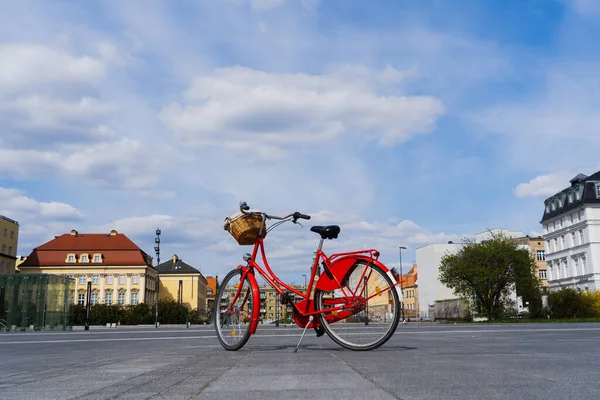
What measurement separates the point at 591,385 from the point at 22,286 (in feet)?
116

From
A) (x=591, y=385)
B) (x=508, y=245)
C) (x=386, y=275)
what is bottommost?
(x=591, y=385)

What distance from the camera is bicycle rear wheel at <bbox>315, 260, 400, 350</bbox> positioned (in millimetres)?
6996

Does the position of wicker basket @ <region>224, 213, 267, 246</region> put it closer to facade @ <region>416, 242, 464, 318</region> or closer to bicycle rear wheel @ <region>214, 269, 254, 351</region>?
bicycle rear wheel @ <region>214, 269, 254, 351</region>

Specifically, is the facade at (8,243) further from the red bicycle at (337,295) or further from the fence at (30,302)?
the red bicycle at (337,295)

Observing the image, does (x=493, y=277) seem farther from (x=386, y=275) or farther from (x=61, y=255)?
(x=61, y=255)

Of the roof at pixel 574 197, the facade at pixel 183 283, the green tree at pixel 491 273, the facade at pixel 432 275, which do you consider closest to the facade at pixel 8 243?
the facade at pixel 183 283

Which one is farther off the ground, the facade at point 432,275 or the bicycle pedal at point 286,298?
the facade at point 432,275

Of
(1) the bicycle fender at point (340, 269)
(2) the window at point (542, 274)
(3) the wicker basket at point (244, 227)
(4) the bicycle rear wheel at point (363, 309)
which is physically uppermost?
(2) the window at point (542, 274)

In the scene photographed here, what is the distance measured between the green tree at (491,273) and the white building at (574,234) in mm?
19805

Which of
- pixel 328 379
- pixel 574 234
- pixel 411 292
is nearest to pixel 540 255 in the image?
pixel 411 292

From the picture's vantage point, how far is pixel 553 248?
8938 centimetres

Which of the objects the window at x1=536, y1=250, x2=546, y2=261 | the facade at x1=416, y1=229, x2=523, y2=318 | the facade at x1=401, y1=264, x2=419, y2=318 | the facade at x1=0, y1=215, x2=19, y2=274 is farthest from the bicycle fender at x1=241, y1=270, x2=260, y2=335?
the window at x1=536, y1=250, x2=546, y2=261

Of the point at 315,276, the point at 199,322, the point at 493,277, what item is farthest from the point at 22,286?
the point at 199,322

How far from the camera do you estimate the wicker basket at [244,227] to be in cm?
793
